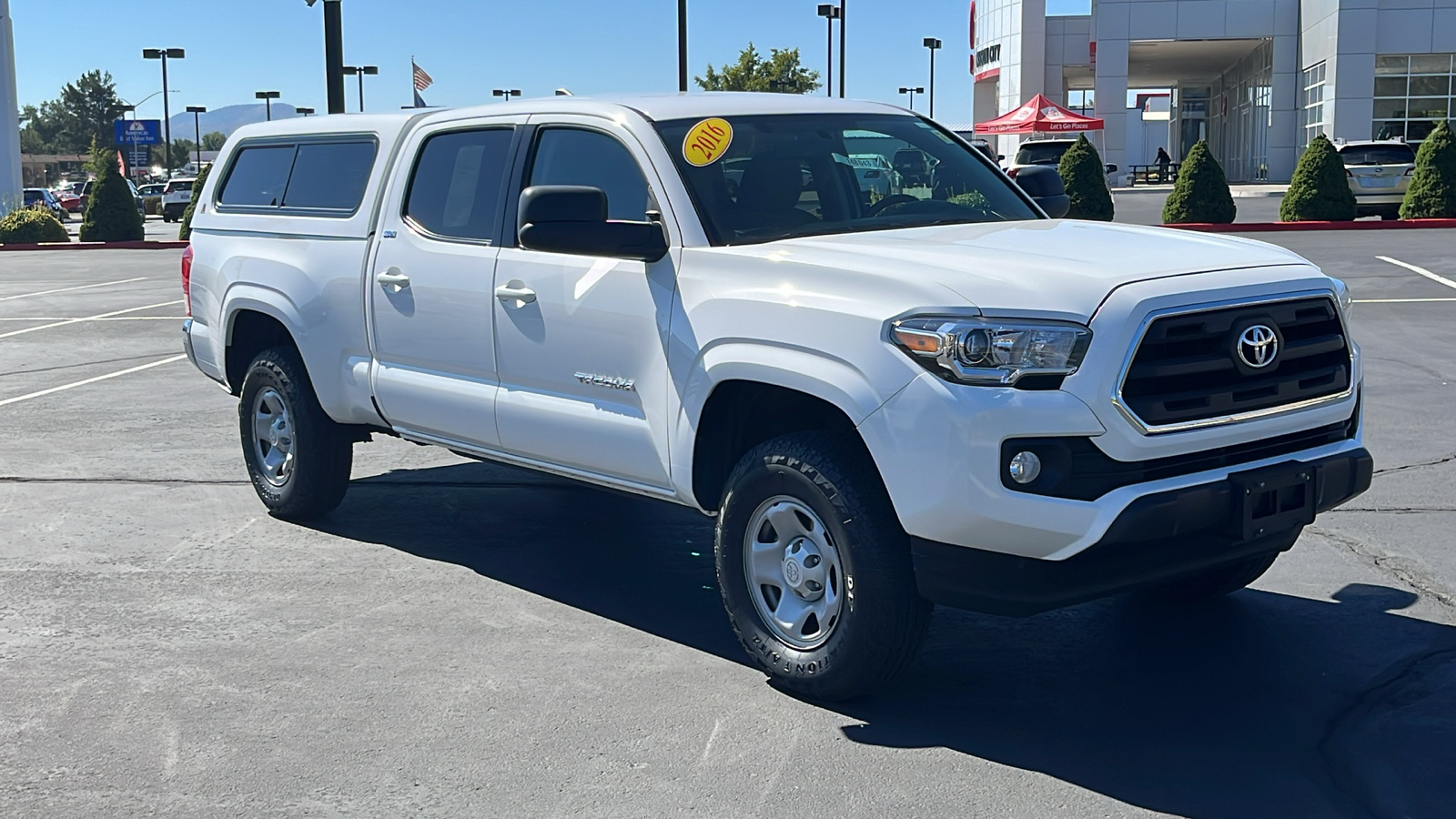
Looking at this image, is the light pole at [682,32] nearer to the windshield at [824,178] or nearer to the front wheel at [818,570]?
the windshield at [824,178]

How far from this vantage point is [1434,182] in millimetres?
27328

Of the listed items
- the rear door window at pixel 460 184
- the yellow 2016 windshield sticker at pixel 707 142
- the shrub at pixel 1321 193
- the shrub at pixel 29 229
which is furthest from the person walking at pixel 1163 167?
the yellow 2016 windshield sticker at pixel 707 142

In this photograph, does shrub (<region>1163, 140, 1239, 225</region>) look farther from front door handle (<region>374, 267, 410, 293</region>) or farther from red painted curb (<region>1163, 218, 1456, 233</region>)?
front door handle (<region>374, 267, 410, 293</region>)

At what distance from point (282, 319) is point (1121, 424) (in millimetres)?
4340

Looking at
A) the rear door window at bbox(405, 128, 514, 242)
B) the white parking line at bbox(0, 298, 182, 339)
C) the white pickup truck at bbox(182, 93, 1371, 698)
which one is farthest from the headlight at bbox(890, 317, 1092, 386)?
the white parking line at bbox(0, 298, 182, 339)

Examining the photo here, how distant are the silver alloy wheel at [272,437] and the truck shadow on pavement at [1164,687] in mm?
1038

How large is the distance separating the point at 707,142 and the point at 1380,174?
27.5 m

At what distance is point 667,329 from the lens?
5.26 meters

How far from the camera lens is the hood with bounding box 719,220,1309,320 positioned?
A: 4355 millimetres

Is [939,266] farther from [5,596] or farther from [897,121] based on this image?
[5,596]

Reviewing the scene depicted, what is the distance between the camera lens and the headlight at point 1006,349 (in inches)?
169

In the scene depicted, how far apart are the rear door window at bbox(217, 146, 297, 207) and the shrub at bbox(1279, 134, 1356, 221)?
2350 cm

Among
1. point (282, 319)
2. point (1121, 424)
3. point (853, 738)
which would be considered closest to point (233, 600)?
point (282, 319)

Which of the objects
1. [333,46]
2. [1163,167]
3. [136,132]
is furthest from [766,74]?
[136,132]
